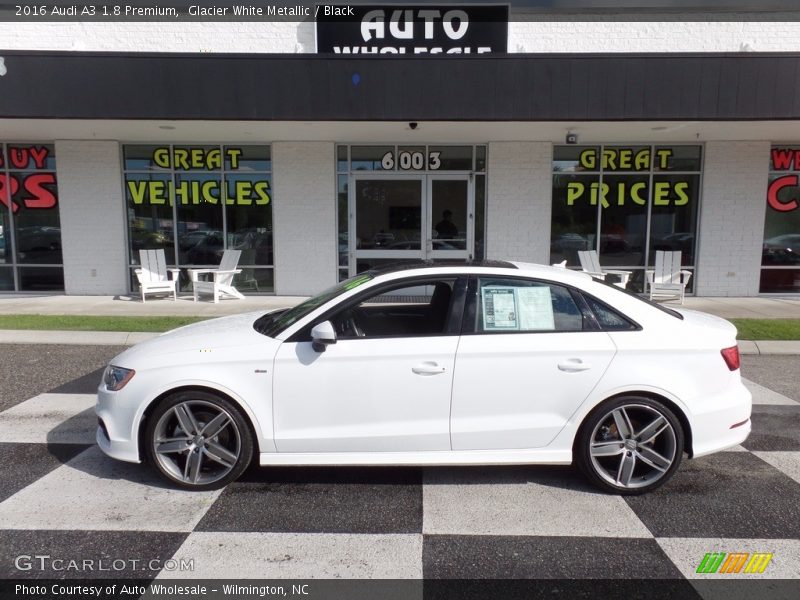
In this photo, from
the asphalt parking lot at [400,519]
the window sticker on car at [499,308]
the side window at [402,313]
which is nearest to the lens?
the asphalt parking lot at [400,519]

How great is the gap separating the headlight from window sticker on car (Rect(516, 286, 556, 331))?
2.66m

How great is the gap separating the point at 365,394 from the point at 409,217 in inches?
364

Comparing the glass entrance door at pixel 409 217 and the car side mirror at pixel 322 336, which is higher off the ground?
the glass entrance door at pixel 409 217

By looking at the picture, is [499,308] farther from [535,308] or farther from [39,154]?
[39,154]

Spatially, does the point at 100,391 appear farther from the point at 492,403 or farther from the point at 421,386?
the point at 492,403

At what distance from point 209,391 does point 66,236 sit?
11038 millimetres

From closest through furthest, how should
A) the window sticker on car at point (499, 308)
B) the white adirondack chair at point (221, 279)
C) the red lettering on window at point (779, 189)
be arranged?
the window sticker on car at point (499, 308), the white adirondack chair at point (221, 279), the red lettering on window at point (779, 189)

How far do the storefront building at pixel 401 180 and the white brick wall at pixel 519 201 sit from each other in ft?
Answer: 0.10

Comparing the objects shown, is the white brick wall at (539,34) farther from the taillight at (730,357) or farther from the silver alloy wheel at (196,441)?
the silver alloy wheel at (196,441)

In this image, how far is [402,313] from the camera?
4754 mm

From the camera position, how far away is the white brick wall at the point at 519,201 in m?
12.3

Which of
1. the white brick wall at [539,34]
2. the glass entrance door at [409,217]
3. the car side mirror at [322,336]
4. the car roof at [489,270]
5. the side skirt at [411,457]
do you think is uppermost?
the white brick wall at [539,34]

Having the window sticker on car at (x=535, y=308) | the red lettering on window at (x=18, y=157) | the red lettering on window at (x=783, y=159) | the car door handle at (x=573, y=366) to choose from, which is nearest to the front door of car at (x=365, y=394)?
the window sticker on car at (x=535, y=308)

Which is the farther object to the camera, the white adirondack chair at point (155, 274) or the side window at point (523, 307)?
the white adirondack chair at point (155, 274)
